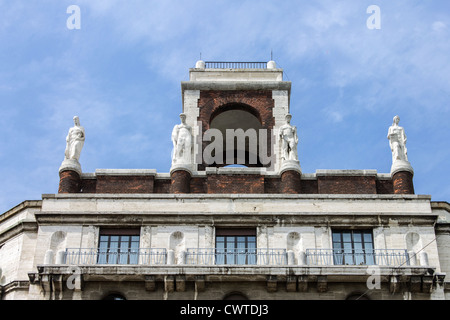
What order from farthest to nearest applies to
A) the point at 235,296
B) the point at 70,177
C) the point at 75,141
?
the point at 75,141 < the point at 70,177 < the point at 235,296

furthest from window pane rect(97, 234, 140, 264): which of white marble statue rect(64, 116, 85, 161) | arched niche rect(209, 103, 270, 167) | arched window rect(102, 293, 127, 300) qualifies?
arched niche rect(209, 103, 270, 167)

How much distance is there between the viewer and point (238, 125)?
49.2 meters

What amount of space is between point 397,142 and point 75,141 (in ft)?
45.0

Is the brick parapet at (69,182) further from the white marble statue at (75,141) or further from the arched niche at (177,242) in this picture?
the arched niche at (177,242)

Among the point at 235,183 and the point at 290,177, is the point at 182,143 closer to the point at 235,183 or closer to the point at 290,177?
the point at 235,183

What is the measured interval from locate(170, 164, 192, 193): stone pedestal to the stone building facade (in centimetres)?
6

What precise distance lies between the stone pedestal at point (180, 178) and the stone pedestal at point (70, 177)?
392 cm

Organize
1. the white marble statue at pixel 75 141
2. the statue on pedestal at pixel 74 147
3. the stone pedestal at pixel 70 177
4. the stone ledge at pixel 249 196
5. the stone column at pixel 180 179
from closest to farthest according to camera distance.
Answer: the stone ledge at pixel 249 196
the stone pedestal at pixel 70 177
the stone column at pixel 180 179
the statue on pedestal at pixel 74 147
the white marble statue at pixel 75 141

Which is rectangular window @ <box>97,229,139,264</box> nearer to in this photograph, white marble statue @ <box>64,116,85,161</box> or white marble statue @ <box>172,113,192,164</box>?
white marble statue @ <box>64,116,85,161</box>

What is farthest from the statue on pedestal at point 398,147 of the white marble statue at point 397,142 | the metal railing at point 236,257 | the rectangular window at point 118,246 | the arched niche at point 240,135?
the rectangular window at point 118,246

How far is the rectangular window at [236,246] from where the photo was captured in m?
37.7

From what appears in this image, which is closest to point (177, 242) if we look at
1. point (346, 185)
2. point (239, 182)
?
point (239, 182)

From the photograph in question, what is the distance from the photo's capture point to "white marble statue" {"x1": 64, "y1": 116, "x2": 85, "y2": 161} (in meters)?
41.6
